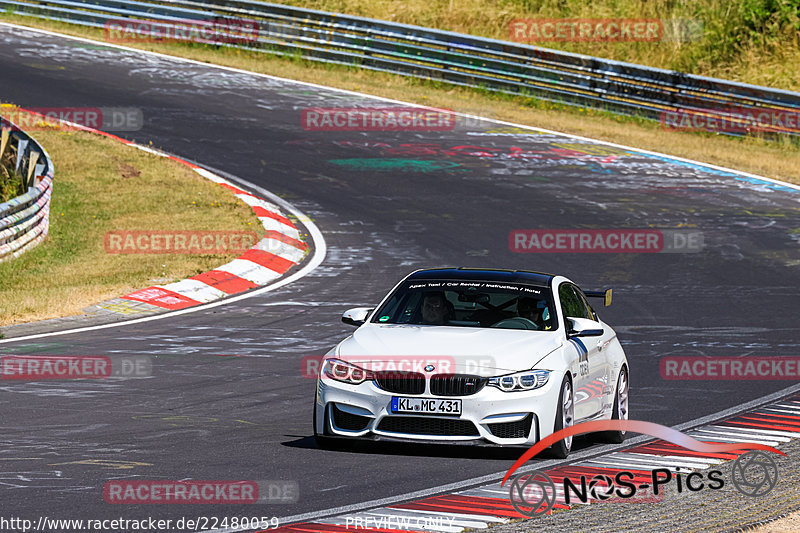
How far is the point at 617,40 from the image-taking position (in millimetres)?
33688

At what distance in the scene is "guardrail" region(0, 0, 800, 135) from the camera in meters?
27.3

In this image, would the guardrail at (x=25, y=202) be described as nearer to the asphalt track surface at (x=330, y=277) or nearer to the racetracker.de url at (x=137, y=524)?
the asphalt track surface at (x=330, y=277)

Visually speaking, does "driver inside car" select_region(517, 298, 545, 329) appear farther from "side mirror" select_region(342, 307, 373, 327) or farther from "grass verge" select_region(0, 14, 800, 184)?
"grass verge" select_region(0, 14, 800, 184)

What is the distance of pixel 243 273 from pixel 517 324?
311 inches

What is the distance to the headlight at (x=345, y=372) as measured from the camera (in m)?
8.91

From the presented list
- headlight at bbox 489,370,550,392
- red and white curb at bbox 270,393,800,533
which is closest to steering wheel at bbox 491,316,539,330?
headlight at bbox 489,370,550,392

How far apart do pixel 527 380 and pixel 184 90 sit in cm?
A: 2168

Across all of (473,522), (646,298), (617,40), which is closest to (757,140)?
(617,40)

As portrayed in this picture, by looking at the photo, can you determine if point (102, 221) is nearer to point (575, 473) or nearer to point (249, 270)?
point (249, 270)

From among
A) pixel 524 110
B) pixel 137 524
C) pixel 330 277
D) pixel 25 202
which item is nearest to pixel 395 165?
pixel 524 110

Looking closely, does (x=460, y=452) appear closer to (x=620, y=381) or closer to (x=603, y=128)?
(x=620, y=381)

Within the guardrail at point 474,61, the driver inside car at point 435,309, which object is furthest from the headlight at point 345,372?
the guardrail at point 474,61

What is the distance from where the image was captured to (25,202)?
17500mm

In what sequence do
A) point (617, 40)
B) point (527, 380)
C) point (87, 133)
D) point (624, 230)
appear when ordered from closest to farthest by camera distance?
point (527, 380) < point (624, 230) < point (87, 133) < point (617, 40)
